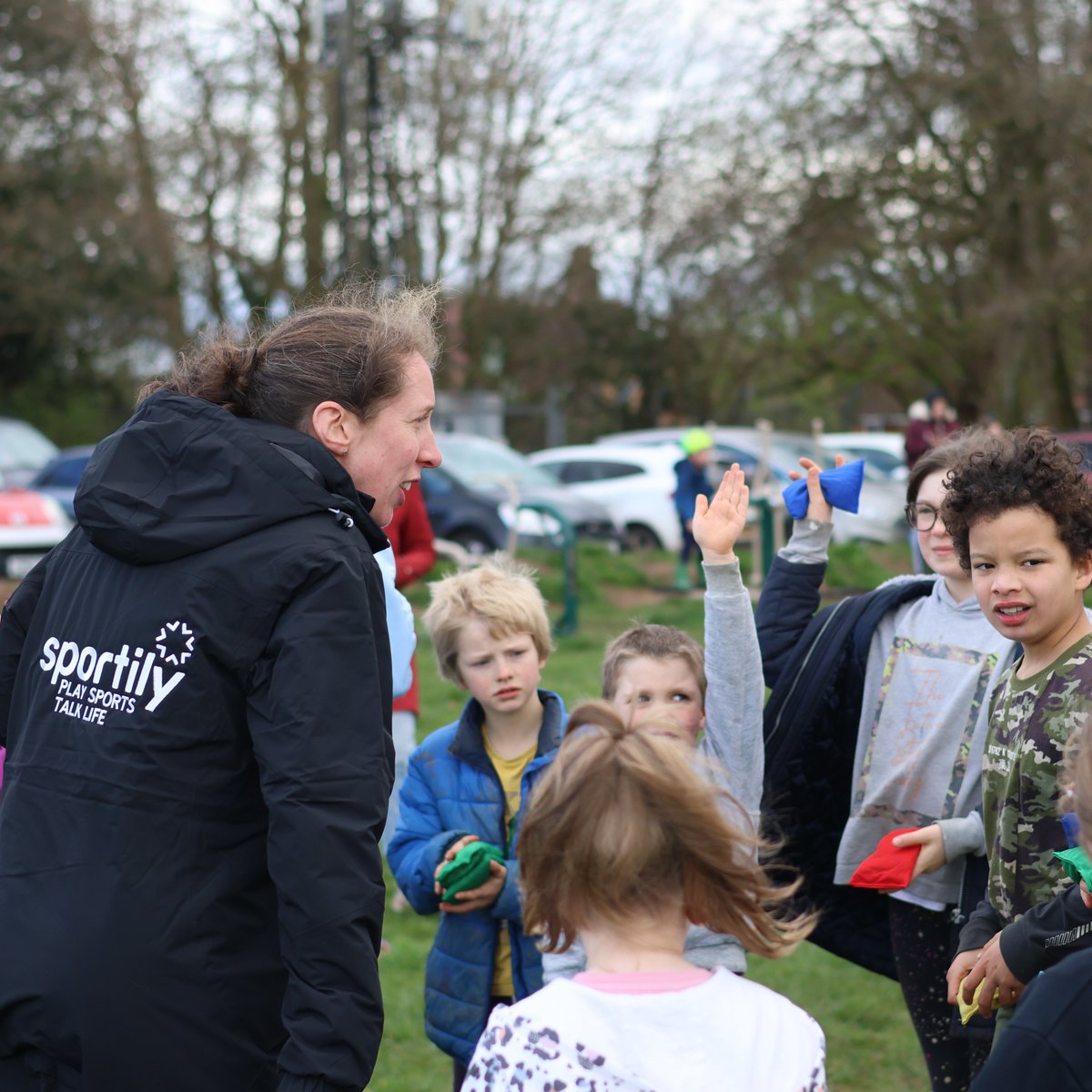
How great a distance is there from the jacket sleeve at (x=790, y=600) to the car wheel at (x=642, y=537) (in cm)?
1473

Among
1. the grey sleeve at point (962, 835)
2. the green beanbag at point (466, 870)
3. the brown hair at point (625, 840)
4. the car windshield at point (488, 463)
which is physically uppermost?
the car windshield at point (488, 463)

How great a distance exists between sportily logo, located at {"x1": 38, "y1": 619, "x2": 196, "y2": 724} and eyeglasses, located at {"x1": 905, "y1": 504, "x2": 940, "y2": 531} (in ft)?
6.26

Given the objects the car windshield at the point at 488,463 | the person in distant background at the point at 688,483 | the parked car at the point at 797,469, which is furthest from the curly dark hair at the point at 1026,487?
the car windshield at the point at 488,463

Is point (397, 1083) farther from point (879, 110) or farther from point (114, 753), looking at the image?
point (879, 110)

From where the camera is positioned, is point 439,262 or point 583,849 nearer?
point 583,849

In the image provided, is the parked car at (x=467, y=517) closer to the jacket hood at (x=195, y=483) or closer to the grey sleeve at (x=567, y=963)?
the grey sleeve at (x=567, y=963)

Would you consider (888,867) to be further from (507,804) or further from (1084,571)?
(507,804)

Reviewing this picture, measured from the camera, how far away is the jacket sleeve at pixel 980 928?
8.78 feet

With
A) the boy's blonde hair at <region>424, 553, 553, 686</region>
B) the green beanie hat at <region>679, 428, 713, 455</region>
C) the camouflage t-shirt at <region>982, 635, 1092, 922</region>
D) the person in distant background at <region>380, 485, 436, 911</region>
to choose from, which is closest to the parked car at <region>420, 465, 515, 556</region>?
the green beanie hat at <region>679, 428, 713, 455</region>

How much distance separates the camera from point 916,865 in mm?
2947

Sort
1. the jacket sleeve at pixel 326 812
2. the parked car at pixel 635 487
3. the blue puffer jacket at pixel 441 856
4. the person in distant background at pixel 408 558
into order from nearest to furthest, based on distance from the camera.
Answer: the jacket sleeve at pixel 326 812
the blue puffer jacket at pixel 441 856
the person in distant background at pixel 408 558
the parked car at pixel 635 487

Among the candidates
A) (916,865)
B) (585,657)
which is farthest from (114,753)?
(585,657)

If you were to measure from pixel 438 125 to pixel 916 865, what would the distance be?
23727mm

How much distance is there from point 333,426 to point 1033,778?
55.6 inches
